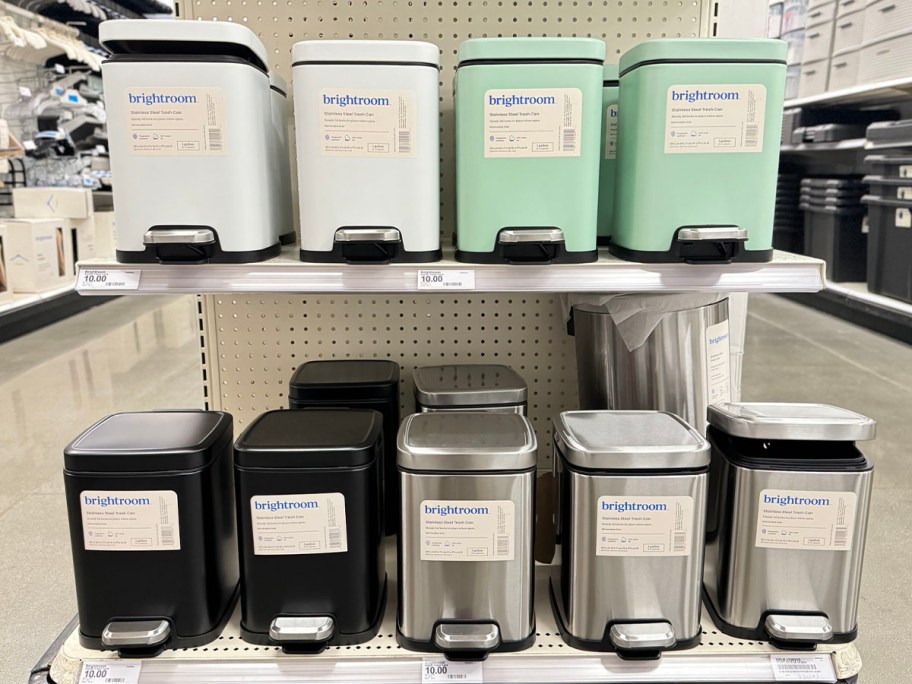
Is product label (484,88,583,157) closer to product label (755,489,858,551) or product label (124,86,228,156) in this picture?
product label (124,86,228,156)

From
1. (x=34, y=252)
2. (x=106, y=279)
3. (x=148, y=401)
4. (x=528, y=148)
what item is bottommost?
(x=148, y=401)

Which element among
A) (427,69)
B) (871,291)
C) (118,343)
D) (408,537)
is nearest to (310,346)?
(408,537)

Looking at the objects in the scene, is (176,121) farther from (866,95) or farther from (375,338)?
(866,95)

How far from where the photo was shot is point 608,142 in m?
1.45

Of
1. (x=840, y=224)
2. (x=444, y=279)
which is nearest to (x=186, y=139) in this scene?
(x=444, y=279)

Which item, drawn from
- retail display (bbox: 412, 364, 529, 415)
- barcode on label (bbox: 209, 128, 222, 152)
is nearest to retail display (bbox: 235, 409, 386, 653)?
retail display (bbox: 412, 364, 529, 415)

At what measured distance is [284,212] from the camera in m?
1.49

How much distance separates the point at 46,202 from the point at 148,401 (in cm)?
273

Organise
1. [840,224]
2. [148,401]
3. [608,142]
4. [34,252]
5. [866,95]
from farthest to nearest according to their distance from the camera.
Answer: [840,224] → [34,252] → [866,95] → [148,401] → [608,142]

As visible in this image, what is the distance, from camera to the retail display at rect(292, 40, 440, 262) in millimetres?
1189

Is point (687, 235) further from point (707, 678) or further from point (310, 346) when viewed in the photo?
point (310, 346)

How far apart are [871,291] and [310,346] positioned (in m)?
4.41

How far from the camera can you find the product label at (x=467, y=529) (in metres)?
1.23

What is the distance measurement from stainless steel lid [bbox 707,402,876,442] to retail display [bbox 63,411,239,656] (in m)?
0.92
